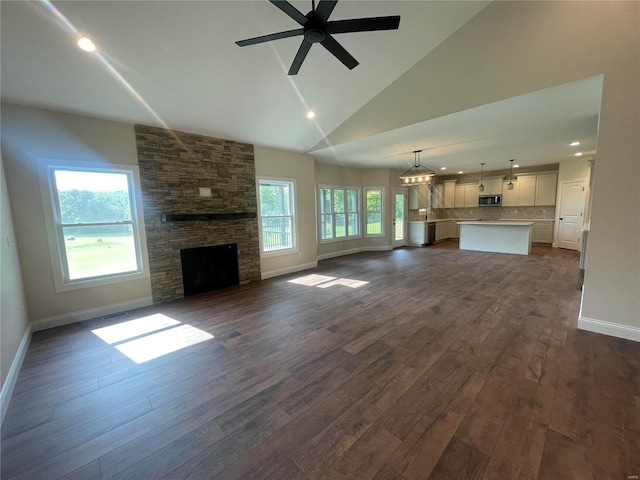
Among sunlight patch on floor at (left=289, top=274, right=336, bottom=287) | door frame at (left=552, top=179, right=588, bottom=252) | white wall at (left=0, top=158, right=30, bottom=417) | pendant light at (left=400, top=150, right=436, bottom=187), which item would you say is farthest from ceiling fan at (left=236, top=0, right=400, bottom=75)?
door frame at (left=552, top=179, right=588, bottom=252)

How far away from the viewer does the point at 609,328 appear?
2779 millimetres

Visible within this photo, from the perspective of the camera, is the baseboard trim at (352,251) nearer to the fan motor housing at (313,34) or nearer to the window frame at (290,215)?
the window frame at (290,215)

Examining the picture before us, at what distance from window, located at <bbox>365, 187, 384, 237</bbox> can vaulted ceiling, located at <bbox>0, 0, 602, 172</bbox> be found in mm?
3444

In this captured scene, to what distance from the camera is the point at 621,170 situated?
258 centimetres

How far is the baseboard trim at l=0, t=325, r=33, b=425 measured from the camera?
1928 mm

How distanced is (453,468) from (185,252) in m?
4.43

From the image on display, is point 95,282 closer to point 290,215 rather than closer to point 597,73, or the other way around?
point 290,215

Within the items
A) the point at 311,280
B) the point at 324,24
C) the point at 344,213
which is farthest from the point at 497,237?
the point at 324,24

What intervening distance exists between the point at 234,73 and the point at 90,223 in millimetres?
2863

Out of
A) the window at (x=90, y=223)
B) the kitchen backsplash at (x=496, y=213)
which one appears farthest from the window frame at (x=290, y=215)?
the kitchen backsplash at (x=496, y=213)

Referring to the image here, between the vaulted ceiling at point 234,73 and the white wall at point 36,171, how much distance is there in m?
0.18

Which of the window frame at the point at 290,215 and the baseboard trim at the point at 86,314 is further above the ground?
the window frame at the point at 290,215

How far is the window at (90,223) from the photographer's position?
3371 millimetres

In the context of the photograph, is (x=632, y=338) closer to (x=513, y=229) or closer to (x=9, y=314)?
(x=513, y=229)
